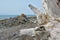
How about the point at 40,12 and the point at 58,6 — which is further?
the point at 40,12

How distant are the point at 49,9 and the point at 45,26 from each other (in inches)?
20.1

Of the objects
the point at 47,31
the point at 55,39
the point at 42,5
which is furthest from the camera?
the point at 42,5

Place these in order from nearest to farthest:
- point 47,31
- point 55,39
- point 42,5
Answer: point 55,39 → point 47,31 → point 42,5

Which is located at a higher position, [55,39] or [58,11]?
[58,11]

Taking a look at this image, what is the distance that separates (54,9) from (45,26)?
54cm

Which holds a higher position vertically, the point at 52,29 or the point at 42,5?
the point at 42,5

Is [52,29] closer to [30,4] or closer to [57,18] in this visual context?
[57,18]

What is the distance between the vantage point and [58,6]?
18.0 feet

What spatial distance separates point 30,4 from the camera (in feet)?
21.1

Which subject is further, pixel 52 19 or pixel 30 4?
pixel 30 4

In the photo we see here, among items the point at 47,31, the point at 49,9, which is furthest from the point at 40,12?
the point at 47,31

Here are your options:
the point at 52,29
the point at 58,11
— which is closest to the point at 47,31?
the point at 52,29

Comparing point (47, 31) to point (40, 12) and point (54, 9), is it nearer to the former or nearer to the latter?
point (54, 9)

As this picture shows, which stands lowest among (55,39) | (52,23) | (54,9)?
(55,39)
